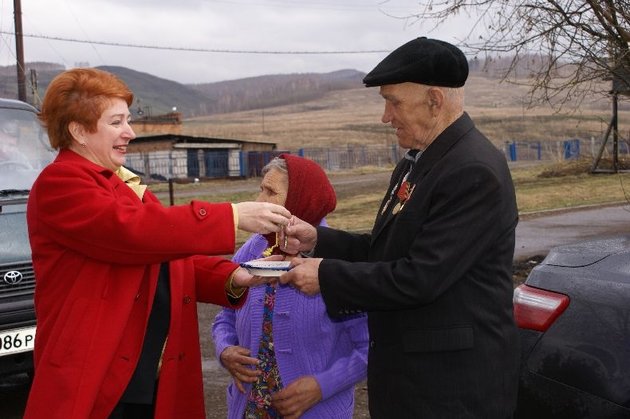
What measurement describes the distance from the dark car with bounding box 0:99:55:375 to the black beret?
3.70 m

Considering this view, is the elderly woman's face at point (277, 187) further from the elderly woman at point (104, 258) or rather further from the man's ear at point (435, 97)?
the man's ear at point (435, 97)

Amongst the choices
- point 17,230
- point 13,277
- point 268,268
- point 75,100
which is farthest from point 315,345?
point 17,230

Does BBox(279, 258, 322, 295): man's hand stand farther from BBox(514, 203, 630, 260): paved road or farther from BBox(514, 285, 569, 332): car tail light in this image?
BBox(514, 203, 630, 260): paved road

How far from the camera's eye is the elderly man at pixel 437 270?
89.0 inches

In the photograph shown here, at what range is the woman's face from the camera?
258 cm

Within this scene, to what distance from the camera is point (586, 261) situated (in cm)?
332

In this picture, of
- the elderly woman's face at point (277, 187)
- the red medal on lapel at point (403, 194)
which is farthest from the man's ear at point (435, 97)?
the elderly woman's face at point (277, 187)

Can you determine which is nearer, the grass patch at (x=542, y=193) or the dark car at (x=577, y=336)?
the dark car at (x=577, y=336)

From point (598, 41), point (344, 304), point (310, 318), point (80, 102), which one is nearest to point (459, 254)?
point (344, 304)

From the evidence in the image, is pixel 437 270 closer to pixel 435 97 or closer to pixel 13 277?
pixel 435 97

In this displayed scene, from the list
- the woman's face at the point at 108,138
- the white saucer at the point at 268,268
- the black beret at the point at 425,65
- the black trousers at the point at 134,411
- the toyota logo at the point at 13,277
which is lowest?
the toyota logo at the point at 13,277

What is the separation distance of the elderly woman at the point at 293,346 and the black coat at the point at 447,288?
0.57m

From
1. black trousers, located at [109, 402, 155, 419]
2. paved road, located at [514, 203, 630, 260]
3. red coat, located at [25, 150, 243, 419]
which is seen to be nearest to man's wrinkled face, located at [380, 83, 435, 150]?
red coat, located at [25, 150, 243, 419]

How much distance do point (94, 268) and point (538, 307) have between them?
1.99 m
